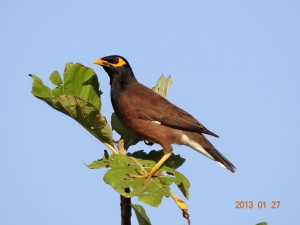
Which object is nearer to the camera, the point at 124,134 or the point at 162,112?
the point at 124,134

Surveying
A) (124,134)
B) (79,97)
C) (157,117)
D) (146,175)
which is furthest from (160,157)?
(79,97)

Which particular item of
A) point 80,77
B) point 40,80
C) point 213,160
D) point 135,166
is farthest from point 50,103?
point 213,160

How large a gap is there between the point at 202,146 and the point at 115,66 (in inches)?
69.2

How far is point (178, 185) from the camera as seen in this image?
4492 mm

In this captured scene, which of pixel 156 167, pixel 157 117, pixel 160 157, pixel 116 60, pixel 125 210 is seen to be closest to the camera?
pixel 125 210

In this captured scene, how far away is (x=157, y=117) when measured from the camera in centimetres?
621

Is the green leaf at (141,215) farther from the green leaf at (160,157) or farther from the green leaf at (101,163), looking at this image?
the green leaf at (160,157)

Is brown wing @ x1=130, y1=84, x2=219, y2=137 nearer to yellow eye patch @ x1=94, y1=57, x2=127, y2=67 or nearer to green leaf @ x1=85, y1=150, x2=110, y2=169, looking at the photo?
yellow eye patch @ x1=94, y1=57, x2=127, y2=67

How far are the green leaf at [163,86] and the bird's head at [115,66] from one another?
527mm

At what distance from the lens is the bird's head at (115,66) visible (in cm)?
638

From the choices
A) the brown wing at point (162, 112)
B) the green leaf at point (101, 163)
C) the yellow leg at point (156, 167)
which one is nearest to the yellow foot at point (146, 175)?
the yellow leg at point (156, 167)

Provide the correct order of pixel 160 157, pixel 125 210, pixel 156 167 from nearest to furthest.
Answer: pixel 125 210, pixel 156 167, pixel 160 157

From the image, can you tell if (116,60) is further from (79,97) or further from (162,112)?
(79,97)

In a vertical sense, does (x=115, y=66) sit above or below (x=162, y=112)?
above
